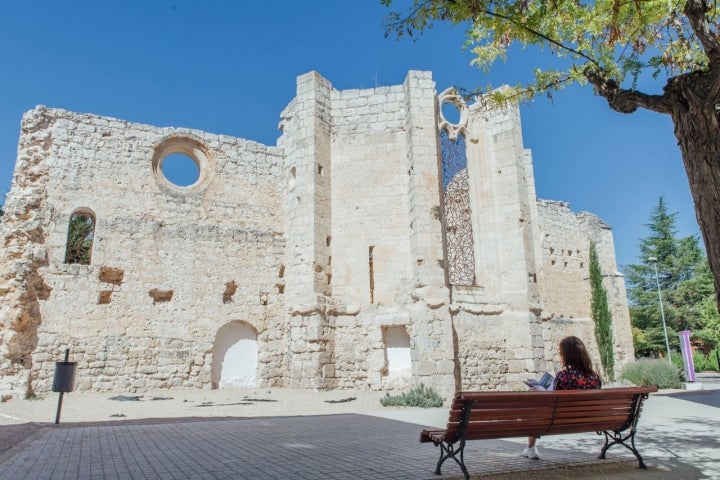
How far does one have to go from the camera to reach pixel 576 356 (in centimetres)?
473

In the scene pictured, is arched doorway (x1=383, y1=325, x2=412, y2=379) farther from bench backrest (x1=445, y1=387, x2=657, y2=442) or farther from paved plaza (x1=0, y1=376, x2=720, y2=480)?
bench backrest (x1=445, y1=387, x2=657, y2=442)

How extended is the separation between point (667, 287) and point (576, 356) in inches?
1307

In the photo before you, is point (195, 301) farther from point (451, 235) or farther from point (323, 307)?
point (451, 235)

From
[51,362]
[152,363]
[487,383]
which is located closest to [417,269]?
[487,383]

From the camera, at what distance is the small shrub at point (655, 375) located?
46.0 feet

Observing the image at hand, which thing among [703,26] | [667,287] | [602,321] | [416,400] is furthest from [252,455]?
[667,287]

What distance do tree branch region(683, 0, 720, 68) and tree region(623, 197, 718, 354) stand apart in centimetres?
2757

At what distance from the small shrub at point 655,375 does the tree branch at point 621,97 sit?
11.4m

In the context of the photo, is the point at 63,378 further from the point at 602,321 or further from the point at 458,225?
the point at 602,321

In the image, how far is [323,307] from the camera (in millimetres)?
12617

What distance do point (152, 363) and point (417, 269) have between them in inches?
255

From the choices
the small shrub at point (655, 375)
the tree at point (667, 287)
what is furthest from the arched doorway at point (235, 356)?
the tree at point (667, 287)

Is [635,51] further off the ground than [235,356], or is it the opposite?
[635,51]

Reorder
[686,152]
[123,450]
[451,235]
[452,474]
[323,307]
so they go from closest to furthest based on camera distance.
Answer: [452,474]
[686,152]
[123,450]
[323,307]
[451,235]
